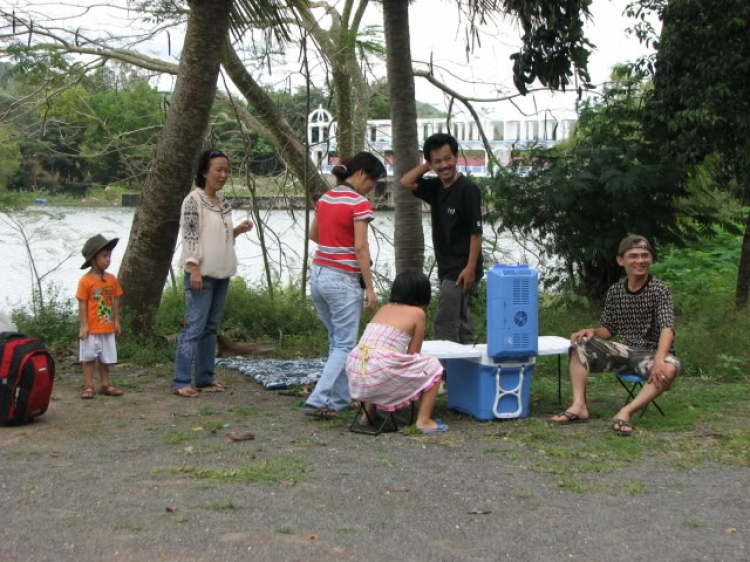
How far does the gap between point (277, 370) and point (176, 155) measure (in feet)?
7.42

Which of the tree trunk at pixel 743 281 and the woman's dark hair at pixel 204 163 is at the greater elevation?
the woman's dark hair at pixel 204 163

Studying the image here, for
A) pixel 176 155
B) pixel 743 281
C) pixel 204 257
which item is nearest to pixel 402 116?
pixel 176 155

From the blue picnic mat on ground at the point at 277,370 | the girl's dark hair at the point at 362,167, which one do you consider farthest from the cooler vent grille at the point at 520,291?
the blue picnic mat on ground at the point at 277,370

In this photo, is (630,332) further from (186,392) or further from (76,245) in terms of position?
(76,245)

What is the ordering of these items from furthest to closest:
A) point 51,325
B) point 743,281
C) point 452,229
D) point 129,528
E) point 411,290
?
point 743,281 < point 51,325 < point 452,229 < point 411,290 < point 129,528

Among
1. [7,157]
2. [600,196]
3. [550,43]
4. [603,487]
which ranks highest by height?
[550,43]

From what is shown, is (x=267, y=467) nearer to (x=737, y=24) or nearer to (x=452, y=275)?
(x=452, y=275)

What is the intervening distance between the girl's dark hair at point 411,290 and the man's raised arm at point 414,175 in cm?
105

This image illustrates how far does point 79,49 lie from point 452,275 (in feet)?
26.8

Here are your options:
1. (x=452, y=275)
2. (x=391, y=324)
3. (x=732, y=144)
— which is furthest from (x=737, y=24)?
(x=391, y=324)

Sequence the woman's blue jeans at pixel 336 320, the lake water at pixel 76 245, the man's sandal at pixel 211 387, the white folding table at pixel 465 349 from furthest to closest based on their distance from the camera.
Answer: the lake water at pixel 76 245 < the man's sandal at pixel 211 387 < the woman's blue jeans at pixel 336 320 < the white folding table at pixel 465 349

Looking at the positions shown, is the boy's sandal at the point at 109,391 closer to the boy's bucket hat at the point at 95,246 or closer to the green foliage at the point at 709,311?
the boy's bucket hat at the point at 95,246

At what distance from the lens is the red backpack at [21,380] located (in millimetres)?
6047

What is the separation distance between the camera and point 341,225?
20.6 feet
